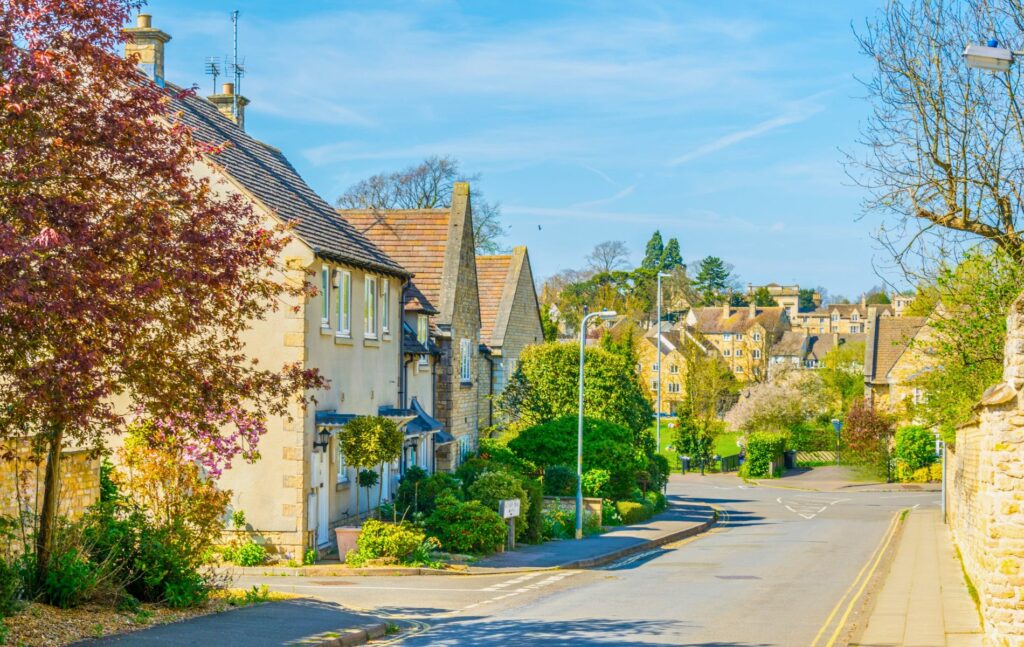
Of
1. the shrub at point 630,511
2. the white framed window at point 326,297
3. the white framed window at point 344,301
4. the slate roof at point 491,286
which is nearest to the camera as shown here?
the white framed window at point 326,297

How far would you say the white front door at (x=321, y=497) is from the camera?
23.7 m

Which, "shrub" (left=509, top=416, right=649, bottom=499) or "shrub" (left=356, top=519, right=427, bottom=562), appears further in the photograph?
"shrub" (left=509, top=416, right=649, bottom=499)

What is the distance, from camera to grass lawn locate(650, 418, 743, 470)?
7722 centimetres

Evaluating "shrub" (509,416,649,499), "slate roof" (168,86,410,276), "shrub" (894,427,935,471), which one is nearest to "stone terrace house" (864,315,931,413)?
"shrub" (894,427,935,471)

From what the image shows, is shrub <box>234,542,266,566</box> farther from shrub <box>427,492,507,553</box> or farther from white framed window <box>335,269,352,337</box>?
white framed window <box>335,269,352,337</box>

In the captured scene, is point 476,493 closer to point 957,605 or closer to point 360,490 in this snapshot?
point 360,490

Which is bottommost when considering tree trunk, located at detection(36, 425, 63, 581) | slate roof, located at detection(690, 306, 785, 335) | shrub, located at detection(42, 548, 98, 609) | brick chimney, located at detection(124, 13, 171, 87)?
shrub, located at detection(42, 548, 98, 609)

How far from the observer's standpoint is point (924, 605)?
18.5 m

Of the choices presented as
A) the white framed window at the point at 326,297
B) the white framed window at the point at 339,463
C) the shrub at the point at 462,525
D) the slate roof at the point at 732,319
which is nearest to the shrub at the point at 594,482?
the shrub at the point at 462,525

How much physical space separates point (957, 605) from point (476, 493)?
1239 centimetres

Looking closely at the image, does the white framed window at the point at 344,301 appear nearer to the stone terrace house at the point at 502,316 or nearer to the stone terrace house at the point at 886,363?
the stone terrace house at the point at 502,316

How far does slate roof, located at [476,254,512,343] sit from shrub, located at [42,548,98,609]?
97.6 feet

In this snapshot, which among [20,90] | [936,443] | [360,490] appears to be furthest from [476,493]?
[936,443]

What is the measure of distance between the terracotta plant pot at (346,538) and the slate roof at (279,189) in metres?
5.74
